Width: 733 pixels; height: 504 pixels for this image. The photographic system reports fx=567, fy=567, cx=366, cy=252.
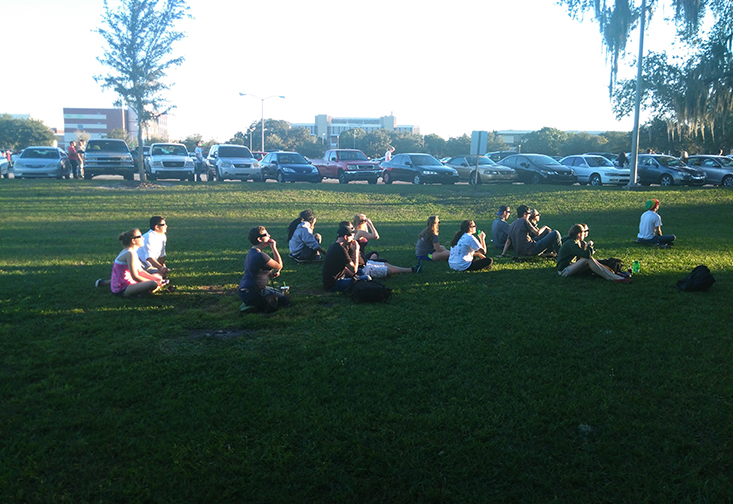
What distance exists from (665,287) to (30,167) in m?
25.9

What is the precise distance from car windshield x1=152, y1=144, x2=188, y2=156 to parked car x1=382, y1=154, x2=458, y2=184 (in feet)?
31.6

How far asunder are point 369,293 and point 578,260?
3.67 m

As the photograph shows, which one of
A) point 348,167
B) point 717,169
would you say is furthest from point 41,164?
point 717,169

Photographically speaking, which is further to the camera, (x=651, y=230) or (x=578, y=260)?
(x=651, y=230)

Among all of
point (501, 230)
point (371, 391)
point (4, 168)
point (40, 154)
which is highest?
point (40, 154)

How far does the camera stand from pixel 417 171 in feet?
87.7

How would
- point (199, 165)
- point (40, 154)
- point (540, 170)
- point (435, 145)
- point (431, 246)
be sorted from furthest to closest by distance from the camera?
point (435, 145)
point (199, 165)
point (540, 170)
point (40, 154)
point (431, 246)

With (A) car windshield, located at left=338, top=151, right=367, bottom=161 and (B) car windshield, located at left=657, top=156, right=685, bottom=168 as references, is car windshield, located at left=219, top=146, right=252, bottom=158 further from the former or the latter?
(B) car windshield, located at left=657, top=156, right=685, bottom=168

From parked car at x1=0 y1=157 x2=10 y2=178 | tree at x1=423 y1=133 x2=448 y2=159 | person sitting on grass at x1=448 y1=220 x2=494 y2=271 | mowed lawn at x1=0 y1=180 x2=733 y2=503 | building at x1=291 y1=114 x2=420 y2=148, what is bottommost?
mowed lawn at x1=0 y1=180 x2=733 y2=503

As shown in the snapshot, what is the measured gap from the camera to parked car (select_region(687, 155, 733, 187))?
24.2m

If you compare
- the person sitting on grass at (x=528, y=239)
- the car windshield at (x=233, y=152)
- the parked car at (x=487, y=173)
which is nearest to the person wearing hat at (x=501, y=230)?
the person sitting on grass at (x=528, y=239)

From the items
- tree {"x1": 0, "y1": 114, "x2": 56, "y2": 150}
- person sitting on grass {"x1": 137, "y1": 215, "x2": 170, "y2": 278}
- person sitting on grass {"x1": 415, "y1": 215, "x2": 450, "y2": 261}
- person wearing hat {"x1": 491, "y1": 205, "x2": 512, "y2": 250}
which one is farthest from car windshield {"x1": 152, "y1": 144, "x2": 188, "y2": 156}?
tree {"x1": 0, "y1": 114, "x2": 56, "y2": 150}

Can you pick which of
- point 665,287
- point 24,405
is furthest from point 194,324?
point 665,287

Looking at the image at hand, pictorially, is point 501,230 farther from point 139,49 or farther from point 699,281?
point 139,49
